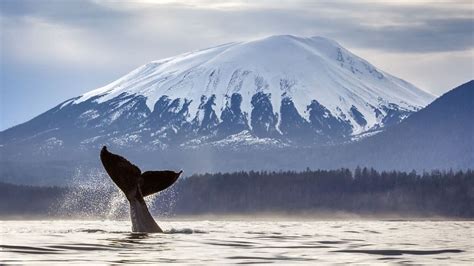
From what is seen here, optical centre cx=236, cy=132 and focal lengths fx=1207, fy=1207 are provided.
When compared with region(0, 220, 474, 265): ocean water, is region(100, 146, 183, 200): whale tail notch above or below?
above

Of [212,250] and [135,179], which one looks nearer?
[212,250]

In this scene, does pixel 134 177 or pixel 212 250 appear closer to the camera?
pixel 212 250

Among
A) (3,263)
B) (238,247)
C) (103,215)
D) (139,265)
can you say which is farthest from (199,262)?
(103,215)

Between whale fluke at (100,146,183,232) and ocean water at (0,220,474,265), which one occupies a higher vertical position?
whale fluke at (100,146,183,232)

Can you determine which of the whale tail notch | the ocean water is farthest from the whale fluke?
the ocean water

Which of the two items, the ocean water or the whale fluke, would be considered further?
the whale fluke

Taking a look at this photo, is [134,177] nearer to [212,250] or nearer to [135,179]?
[135,179]

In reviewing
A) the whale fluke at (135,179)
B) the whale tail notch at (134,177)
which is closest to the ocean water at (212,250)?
the whale fluke at (135,179)

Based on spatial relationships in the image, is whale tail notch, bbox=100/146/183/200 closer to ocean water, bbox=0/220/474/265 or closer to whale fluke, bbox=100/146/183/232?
whale fluke, bbox=100/146/183/232

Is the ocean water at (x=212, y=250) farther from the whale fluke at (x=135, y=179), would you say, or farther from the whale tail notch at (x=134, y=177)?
the whale tail notch at (x=134, y=177)

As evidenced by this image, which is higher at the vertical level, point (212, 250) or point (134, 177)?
point (134, 177)

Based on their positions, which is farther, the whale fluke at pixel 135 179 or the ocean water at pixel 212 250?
the whale fluke at pixel 135 179

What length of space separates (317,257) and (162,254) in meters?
5.46

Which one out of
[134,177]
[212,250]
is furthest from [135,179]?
[212,250]
